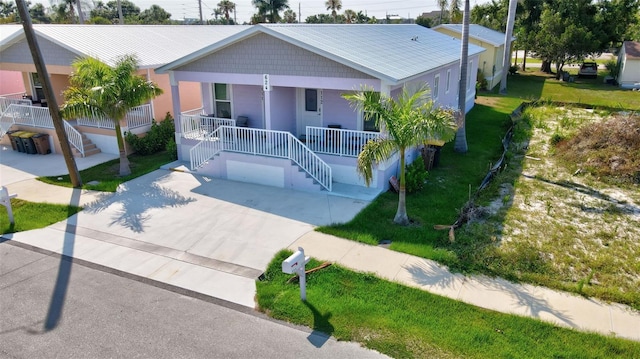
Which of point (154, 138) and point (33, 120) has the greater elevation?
point (33, 120)

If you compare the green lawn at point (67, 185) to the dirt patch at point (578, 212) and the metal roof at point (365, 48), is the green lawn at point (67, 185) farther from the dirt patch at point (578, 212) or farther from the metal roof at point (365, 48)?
the dirt patch at point (578, 212)

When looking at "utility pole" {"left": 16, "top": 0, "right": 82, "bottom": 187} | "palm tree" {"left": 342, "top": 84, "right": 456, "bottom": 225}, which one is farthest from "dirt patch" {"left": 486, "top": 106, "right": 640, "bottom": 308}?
"utility pole" {"left": 16, "top": 0, "right": 82, "bottom": 187}

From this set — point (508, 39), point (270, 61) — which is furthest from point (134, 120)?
point (508, 39)

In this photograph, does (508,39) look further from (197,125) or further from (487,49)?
(197,125)

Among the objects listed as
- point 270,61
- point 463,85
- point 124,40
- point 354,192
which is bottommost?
point 354,192

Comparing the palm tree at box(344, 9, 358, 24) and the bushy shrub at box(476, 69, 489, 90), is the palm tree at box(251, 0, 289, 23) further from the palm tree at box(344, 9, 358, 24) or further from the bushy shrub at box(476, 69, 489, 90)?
the bushy shrub at box(476, 69, 489, 90)

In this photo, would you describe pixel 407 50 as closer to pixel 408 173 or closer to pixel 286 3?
pixel 408 173

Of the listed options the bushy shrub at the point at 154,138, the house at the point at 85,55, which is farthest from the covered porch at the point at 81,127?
the bushy shrub at the point at 154,138
